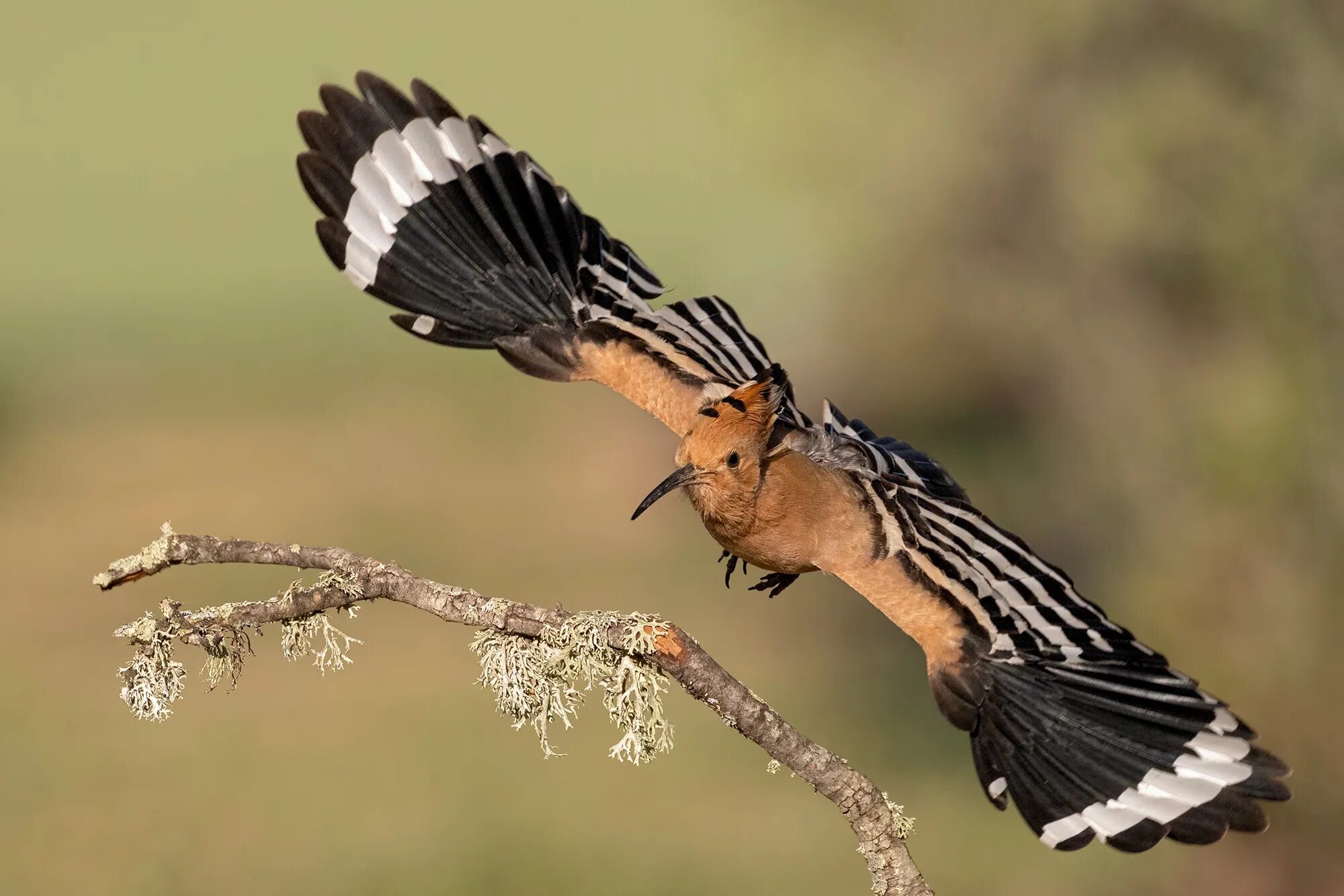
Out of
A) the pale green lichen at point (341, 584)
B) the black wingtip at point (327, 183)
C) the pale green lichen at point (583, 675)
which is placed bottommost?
the pale green lichen at point (583, 675)

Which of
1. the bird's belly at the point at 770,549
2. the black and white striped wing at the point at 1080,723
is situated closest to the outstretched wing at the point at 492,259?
the bird's belly at the point at 770,549

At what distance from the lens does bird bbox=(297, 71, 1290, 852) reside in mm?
3164

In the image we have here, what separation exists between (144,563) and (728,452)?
1312mm

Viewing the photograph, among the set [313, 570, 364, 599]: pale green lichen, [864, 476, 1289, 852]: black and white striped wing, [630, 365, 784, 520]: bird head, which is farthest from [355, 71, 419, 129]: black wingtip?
[864, 476, 1289, 852]: black and white striped wing

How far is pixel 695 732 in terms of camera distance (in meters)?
9.01

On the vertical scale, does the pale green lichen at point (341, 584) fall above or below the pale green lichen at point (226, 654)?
above

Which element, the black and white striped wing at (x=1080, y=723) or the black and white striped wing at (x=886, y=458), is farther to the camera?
the black and white striped wing at (x=886, y=458)

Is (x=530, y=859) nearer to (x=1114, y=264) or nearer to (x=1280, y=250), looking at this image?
(x=1114, y=264)

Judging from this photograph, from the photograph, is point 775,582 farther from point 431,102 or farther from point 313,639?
Answer: point 431,102

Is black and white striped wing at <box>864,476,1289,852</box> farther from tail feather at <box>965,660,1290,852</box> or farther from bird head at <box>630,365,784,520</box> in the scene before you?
bird head at <box>630,365,784,520</box>

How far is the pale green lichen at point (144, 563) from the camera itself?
2492 mm

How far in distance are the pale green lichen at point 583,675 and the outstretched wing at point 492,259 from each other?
3.02 feet

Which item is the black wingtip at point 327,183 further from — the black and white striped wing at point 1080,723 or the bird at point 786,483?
the black and white striped wing at point 1080,723

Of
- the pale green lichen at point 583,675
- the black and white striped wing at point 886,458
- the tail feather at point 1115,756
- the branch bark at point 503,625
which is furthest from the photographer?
the black and white striped wing at point 886,458
